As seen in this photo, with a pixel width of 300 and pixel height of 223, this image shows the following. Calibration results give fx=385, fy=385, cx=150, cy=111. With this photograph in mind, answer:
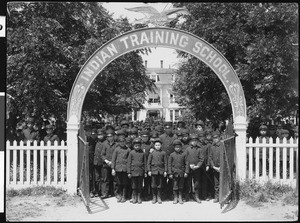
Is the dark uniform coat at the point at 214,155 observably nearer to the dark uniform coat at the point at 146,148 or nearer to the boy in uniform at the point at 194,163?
the boy in uniform at the point at 194,163

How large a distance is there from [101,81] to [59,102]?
5.45ft

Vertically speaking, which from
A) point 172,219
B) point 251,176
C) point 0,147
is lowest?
point 172,219

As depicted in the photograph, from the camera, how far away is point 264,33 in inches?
427

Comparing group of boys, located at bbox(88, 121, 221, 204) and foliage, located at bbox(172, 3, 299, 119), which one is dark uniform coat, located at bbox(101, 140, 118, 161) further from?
Result: foliage, located at bbox(172, 3, 299, 119)

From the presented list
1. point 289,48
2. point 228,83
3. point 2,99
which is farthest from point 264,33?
point 2,99

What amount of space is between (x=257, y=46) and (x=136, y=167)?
4800 mm

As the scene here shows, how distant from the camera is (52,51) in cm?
1110

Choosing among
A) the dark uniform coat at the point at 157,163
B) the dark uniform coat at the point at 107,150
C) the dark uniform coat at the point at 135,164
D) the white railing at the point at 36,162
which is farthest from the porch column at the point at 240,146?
the white railing at the point at 36,162

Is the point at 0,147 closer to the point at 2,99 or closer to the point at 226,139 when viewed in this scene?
the point at 2,99

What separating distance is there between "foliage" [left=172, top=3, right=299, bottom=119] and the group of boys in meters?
2.62

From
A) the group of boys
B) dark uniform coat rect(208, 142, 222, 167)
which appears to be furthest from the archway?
the group of boys

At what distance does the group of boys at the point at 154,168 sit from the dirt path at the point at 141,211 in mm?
445

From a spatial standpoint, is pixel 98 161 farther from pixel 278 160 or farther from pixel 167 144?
pixel 278 160

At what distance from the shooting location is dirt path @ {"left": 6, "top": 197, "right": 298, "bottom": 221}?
23.6 feet
